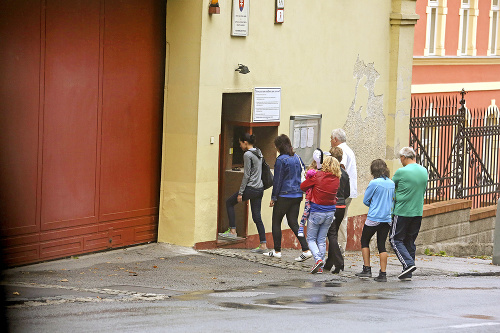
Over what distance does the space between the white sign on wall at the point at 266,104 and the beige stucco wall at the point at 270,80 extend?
0.13 metres

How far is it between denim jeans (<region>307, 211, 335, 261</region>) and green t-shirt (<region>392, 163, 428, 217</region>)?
3.23 ft

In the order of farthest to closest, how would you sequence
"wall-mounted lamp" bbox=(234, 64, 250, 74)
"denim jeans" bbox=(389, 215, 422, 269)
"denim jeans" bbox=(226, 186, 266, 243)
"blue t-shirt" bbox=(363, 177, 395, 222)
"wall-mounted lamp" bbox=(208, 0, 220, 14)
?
"wall-mounted lamp" bbox=(234, 64, 250, 74), "denim jeans" bbox=(226, 186, 266, 243), "wall-mounted lamp" bbox=(208, 0, 220, 14), "denim jeans" bbox=(389, 215, 422, 269), "blue t-shirt" bbox=(363, 177, 395, 222)

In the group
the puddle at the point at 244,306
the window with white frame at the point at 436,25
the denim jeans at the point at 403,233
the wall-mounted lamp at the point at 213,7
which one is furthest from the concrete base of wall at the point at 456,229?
the window with white frame at the point at 436,25

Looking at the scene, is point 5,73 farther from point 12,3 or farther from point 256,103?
point 256,103

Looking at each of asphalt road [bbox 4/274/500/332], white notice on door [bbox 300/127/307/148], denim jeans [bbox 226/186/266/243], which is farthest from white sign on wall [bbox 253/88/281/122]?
asphalt road [bbox 4/274/500/332]

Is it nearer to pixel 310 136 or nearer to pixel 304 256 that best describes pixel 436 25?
pixel 310 136

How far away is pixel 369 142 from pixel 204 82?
5.26 meters

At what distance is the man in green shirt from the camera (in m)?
13.2

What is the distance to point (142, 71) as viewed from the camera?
13.5m

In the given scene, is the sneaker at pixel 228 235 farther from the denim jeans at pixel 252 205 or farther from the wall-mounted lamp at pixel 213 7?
the wall-mounted lamp at pixel 213 7

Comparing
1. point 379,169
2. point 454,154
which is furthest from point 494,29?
point 379,169

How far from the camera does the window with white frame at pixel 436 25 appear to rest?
33.0 m

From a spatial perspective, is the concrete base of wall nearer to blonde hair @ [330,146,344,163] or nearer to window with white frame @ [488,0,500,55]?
blonde hair @ [330,146,344,163]

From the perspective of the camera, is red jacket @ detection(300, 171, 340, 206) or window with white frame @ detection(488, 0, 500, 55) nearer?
red jacket @ detection(300, 171, 340, 206)
